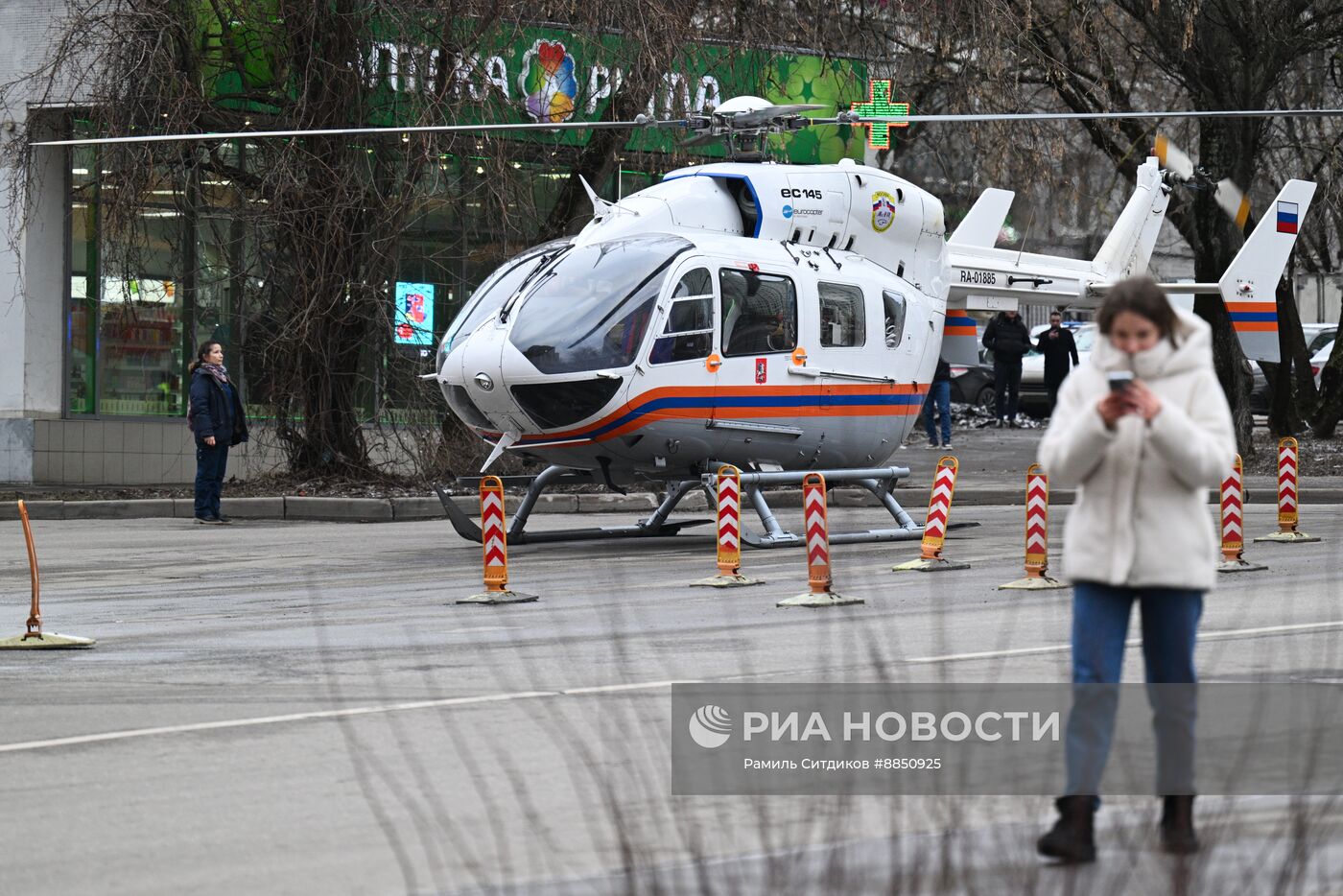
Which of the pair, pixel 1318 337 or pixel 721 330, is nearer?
pixel 721 330

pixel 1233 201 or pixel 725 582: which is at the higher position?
pixel 1233 201

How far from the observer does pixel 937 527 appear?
46.2 ft

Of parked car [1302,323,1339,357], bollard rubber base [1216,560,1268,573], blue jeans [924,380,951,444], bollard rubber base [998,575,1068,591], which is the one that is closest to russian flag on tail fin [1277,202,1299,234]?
bollard rubber base [1216,560,1268,573]

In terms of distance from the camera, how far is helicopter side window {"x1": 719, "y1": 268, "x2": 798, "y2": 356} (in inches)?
624

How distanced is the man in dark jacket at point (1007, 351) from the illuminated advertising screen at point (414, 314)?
10666 mm

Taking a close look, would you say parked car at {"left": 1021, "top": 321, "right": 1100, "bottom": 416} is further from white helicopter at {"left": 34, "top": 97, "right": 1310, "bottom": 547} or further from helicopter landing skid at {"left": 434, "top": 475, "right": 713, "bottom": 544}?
helicopter landing skid at {"left": 434, "top": 475, "right": 713, "bottom": 544}

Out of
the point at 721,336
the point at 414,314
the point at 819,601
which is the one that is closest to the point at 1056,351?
the point at 414,314

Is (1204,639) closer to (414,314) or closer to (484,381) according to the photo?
(484,381)

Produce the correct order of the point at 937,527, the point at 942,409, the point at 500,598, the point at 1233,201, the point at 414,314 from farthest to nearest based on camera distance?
the point at 942,409 < the point at 414,314 < the point at 1233,201 < the point at 937,527 < the point at 500,598

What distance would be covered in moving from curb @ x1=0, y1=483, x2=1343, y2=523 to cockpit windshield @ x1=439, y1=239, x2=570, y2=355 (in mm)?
5114

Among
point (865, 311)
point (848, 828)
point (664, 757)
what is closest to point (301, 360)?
point (865, 311)

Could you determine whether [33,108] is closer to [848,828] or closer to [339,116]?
[339,116]

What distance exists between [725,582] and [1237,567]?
377 cm

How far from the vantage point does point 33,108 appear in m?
23.5
